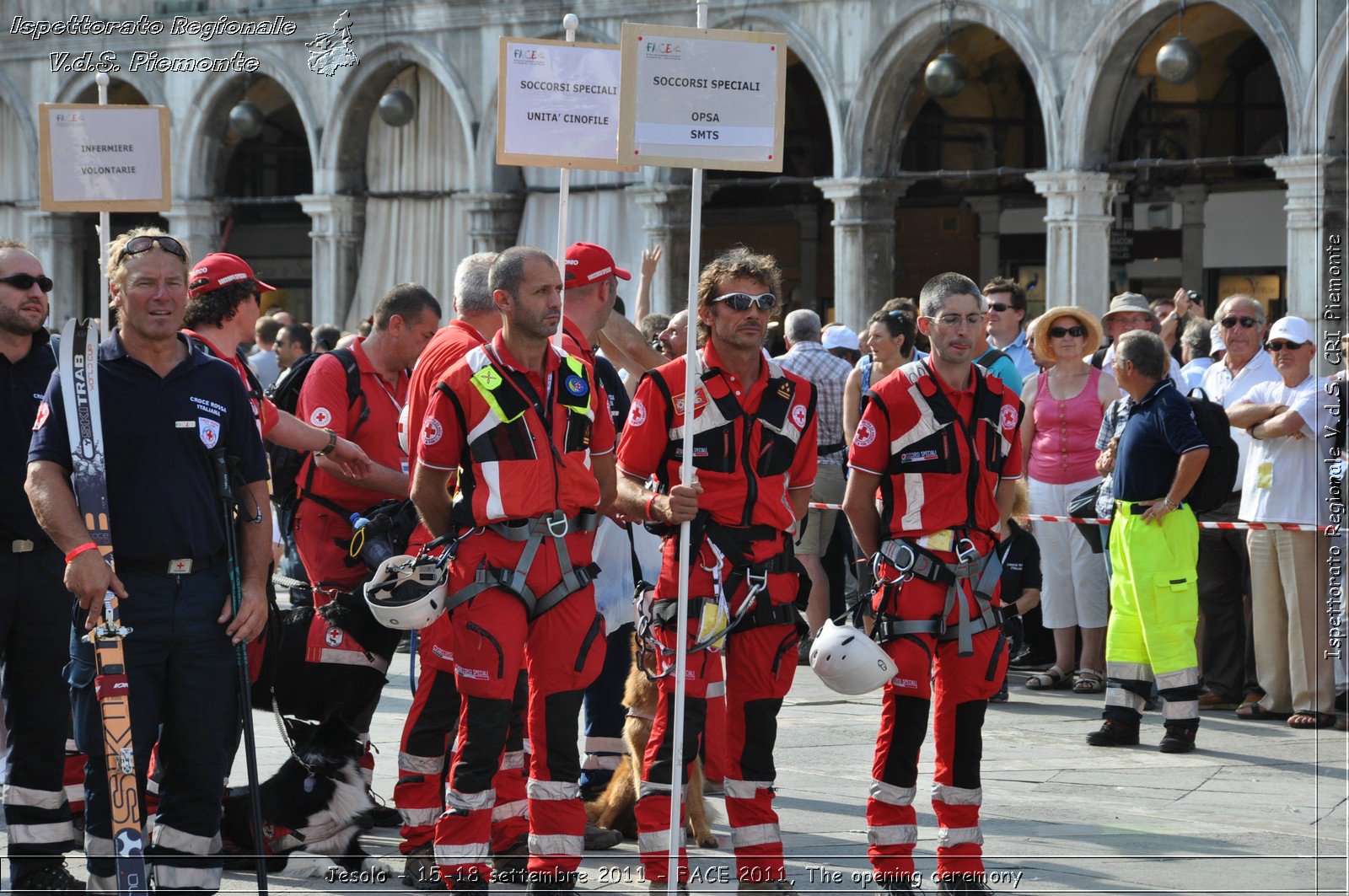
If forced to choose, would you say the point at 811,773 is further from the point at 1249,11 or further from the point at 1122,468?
the point at 1249,11

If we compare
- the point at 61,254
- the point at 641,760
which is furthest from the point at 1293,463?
the point at 61,254

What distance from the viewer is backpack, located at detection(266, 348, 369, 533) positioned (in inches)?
279

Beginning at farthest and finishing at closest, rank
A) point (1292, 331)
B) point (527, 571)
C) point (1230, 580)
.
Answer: point (1230, 580), point (1292, 331), point (527, 571)

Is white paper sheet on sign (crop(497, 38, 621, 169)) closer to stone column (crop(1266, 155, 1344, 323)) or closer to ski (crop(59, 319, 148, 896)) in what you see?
ski (crop(59, 319, 148, 896))

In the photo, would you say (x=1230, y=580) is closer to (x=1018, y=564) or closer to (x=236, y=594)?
(x=1018, y=564)

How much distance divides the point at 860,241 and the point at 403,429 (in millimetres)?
14121

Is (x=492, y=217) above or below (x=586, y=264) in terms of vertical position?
above

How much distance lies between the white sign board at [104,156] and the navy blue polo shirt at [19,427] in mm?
1484

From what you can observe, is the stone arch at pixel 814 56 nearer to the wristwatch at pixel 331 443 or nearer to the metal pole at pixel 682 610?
the wristwatch at pixel 331 443

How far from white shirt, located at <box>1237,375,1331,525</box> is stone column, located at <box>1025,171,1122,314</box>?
29.6 feet

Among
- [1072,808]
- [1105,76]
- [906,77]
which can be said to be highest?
[906,77]

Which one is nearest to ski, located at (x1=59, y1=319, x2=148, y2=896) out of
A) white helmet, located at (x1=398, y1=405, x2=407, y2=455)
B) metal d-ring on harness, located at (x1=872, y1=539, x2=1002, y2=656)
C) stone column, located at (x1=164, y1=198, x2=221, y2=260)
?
white helmet, located at (x1=398, y1=405, x2=407, y2=455)

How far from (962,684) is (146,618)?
2.67 meters

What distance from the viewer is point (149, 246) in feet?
17.7
